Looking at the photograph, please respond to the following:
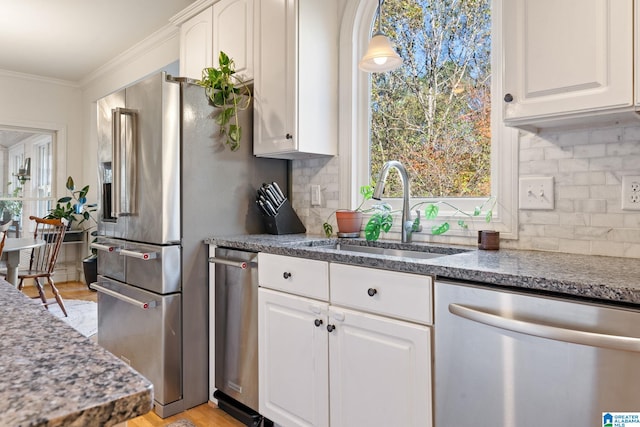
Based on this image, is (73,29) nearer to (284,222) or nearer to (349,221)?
(284,222)

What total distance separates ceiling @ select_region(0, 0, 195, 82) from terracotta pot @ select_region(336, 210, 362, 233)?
2.46 m

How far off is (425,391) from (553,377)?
1.35 ft

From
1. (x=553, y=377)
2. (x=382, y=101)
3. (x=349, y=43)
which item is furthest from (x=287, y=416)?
(x=349, y=43)

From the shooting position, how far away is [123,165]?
2.49 m

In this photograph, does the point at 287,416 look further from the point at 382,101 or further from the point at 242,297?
the point at 382,101

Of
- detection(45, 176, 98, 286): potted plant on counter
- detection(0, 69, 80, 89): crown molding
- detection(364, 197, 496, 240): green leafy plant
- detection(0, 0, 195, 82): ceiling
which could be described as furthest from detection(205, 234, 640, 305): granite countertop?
detection(0, 69, 80, 89): crown molding

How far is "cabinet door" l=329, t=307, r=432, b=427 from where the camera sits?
4.59ft

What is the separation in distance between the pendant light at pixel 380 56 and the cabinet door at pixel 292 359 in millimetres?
1180

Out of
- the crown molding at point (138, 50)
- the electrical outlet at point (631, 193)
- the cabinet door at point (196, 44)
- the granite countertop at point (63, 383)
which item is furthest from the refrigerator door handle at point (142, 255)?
the crown molding at point (138, 50)

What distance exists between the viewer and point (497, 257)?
1.56m

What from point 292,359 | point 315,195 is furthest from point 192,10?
point 292,359

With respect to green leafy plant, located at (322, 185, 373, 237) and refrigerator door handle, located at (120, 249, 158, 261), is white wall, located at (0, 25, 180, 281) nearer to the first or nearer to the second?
refrigerator door handle, located at (120, 249, 158, 261)

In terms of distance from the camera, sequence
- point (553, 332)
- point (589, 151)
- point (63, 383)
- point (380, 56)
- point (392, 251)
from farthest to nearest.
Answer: point (392, 251) < point (380, 56) < point (589, 151) < point (553, 332) < point (63, 383)

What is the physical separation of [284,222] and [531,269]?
1.56 m
